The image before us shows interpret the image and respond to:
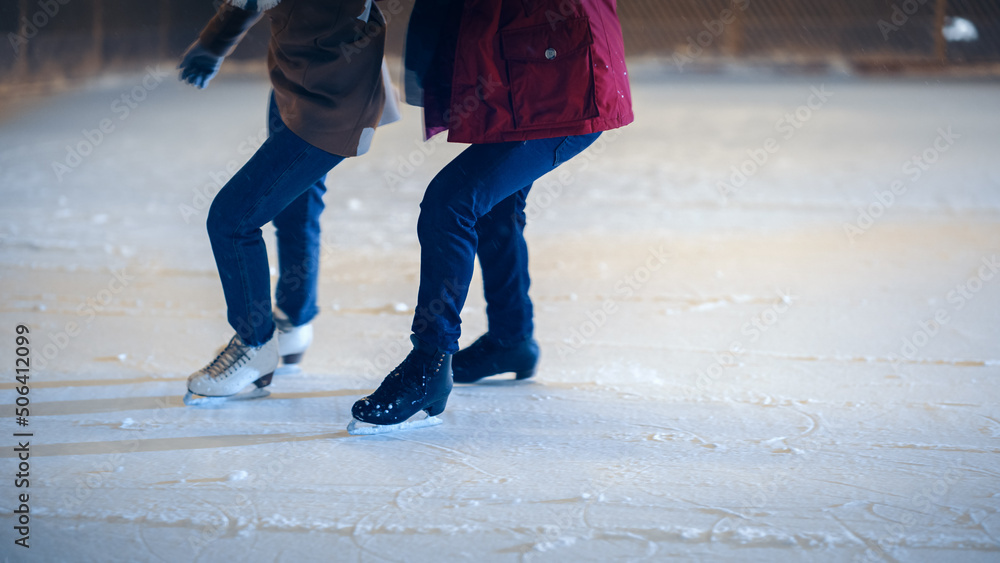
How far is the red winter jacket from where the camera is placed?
1.62 metres

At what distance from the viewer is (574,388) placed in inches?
84.2

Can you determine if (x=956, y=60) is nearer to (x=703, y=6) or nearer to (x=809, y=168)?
(x=703, y=6)

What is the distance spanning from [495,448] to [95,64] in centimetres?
963

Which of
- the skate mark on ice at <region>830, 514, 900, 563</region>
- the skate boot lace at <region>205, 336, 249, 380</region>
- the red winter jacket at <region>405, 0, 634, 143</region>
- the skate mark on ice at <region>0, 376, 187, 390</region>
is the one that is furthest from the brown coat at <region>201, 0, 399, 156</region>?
the skate mark on ice at <region>830, 514, 900, 563</region>

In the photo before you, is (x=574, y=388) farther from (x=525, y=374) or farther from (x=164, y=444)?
(x=164, y=444)

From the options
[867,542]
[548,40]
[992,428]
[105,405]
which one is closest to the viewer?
[867,542]

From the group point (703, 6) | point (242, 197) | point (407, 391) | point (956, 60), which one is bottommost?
A: point (407, 391)

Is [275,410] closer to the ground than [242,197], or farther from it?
closer to the ground

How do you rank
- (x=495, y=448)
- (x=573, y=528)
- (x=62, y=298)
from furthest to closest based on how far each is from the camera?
(x=62, y=298) → (x=495, y=448) → (x=573, y=528)

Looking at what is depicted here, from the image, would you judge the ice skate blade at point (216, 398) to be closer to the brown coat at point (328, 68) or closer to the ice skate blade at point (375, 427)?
the ice skate blade at point (375, 427)

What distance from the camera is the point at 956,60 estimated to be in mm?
10086

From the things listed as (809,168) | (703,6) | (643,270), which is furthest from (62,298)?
(703,6)

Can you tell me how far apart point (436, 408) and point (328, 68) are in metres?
0.75

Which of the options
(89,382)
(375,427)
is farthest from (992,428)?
(89,382)
